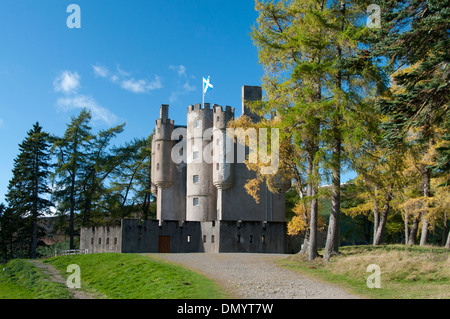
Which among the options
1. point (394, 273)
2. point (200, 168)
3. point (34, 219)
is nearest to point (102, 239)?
point (34, 219)

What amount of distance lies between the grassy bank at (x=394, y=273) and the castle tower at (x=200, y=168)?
71.8ft

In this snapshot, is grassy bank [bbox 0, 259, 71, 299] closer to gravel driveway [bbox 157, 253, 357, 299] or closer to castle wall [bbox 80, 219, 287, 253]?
gravel driveway [bbox 157, 253, 357, 299]

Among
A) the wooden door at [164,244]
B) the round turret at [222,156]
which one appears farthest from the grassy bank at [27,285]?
the round turret at [222,156]

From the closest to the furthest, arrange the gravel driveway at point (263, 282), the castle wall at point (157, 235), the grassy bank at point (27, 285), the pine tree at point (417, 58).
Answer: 1. the gravel driveway at point (263, 282)
2. the pine tree at point (417, 58)
3. the grassy bank at point (27, 285)
4. the castle wall at point (157, 235)

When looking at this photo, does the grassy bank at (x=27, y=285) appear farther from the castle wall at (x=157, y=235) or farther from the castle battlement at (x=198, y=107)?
the castle battlement at (x=198, y=107)

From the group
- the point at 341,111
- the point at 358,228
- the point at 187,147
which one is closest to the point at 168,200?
the point at 187,147

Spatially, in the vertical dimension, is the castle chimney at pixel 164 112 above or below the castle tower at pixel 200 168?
above

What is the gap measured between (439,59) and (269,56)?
28.0 feet

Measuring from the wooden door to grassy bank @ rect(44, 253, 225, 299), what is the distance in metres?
9.58

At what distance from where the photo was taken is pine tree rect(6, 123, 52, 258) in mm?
45438

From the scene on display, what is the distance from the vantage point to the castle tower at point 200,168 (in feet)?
141

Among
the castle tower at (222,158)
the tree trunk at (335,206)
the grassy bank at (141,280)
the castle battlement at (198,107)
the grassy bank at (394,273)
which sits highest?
the castle battlement at (198,107)

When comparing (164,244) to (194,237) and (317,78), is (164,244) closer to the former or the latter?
(194,237)
